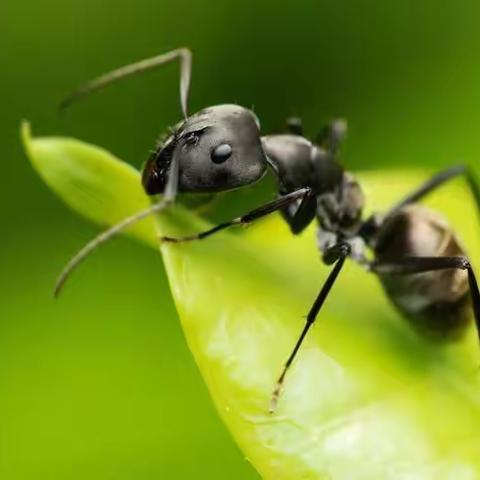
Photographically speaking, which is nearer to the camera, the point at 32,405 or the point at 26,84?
the point at 32,405

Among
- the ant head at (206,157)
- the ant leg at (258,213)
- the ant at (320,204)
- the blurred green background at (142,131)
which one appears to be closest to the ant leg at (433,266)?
the ant at (320,204)

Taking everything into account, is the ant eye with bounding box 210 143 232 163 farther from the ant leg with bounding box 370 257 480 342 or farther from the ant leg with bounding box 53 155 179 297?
the ant leg with bounding box 370 257 480 342

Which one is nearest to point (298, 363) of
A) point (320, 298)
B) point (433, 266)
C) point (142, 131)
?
point (320, 298)

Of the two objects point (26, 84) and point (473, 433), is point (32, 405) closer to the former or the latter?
point (26, 84)

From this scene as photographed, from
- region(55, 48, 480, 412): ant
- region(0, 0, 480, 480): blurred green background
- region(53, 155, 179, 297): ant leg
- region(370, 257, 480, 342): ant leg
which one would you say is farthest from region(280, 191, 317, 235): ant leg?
region(0, 0, 480, 480): blurred green background

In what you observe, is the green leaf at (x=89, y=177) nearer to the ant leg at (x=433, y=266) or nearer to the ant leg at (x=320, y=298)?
the ant leg at (x=320, y=298)

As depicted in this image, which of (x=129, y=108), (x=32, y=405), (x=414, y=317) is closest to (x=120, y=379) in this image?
(x=32, y=405)
